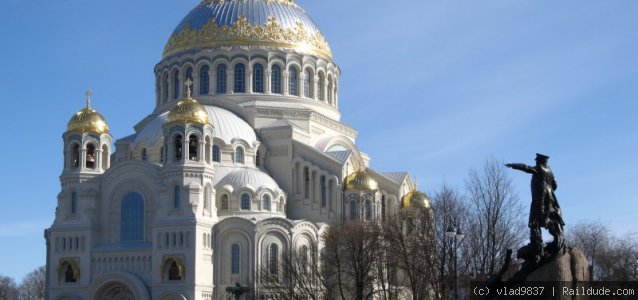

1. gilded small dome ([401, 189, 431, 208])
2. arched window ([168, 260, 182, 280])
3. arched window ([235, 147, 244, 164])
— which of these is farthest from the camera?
gilded small dome ([401, 189, 431, 208])

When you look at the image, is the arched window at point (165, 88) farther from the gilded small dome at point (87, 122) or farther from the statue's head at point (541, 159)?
the statue's head at point (541, 159)

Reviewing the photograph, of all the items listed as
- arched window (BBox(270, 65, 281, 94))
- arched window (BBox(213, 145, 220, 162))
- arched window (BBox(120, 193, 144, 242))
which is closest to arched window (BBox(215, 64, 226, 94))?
arched window (BBox(270, 65, 281, 94))

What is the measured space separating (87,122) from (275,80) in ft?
36.7

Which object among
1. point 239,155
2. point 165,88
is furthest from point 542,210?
point 165,88

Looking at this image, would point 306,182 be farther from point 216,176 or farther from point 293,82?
point 293,82

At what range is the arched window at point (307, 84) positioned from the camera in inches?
2235

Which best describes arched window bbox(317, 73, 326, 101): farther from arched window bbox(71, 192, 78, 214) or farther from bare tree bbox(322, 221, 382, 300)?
arched window bbox(71, 192, 78, 214)

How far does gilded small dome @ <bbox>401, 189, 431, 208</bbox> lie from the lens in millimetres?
53188

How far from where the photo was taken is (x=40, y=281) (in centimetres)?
8919

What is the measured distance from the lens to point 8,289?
304ft

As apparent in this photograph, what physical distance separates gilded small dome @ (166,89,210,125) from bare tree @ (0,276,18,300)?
43.6m

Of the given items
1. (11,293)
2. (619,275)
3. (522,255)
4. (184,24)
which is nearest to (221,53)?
(184,24)

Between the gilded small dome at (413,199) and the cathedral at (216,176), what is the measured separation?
99 mm

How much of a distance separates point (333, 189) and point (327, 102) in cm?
798
